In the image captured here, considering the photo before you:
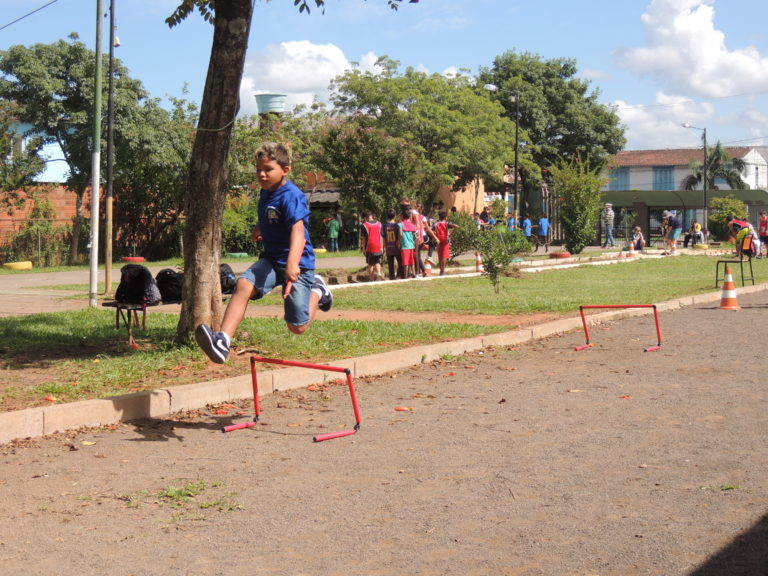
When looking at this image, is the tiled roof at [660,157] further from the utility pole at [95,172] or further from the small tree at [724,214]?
the utility pole at [95,172]

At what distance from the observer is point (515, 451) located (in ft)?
19.7

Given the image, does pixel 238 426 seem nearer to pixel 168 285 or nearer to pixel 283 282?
pixel 283 282

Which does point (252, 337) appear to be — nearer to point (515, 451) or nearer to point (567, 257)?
point (515, 451)

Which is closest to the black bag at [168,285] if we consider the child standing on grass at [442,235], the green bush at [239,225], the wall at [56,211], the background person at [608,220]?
the child standing on grass at [442,235]

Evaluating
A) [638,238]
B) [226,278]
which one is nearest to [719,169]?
[638,238]

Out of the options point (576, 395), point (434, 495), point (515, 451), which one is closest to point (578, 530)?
point (434, 495)

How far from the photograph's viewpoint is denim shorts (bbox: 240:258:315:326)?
673 centimetres

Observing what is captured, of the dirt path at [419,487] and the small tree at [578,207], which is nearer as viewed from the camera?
the dirt path at [419,487]

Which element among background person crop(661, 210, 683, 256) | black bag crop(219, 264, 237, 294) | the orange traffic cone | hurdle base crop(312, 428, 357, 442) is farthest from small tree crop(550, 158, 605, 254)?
hurdle base crop(312, 428, 357, 442)

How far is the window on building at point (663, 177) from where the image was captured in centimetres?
11088

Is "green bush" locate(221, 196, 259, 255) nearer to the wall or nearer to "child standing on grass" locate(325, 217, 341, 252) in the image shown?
"child standing on grass" locate(325, 217, 341, 252)

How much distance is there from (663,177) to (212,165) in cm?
10835

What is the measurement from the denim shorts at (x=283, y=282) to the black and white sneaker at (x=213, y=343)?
0.48 meters

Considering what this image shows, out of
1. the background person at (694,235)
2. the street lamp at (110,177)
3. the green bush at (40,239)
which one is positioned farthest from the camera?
the background person at (694,235)
